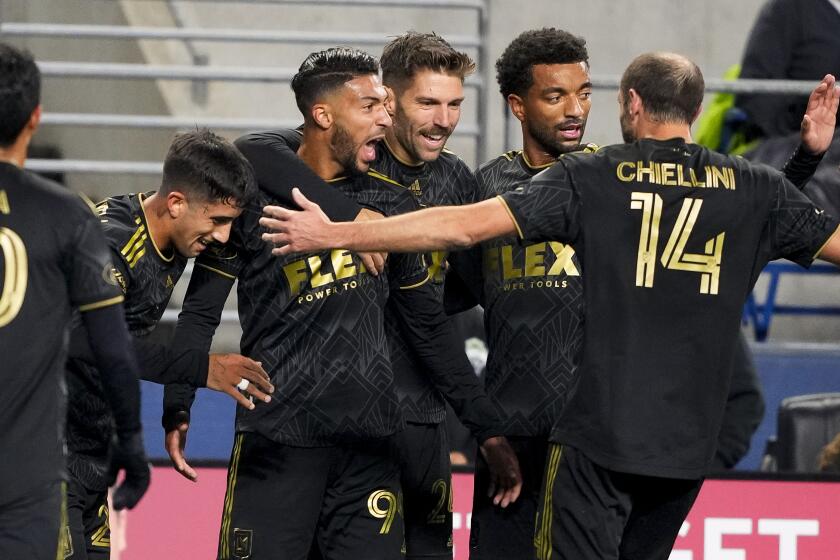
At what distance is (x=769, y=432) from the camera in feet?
25.5

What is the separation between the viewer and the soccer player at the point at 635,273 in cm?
386

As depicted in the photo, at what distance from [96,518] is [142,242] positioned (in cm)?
92

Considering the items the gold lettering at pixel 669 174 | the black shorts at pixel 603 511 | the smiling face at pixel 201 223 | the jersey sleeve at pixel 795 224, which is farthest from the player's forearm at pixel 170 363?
the jersey sleeve at pixel 795 224

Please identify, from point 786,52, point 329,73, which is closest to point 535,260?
point 329,73

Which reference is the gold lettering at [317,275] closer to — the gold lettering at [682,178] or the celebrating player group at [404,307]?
the celebrating player group at [404,307]

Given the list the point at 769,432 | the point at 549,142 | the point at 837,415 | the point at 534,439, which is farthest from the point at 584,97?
the point at 769,432

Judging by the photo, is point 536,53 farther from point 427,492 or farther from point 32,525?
point 32,525

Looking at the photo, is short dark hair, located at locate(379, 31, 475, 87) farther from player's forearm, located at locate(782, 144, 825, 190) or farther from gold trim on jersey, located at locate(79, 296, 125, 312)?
gold trim on jersey, located at locate(79, 296, 125, 312)

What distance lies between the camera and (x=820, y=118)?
14.7 feet

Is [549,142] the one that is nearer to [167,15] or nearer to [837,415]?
[837,415]

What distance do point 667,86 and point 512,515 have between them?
1538 millimetres

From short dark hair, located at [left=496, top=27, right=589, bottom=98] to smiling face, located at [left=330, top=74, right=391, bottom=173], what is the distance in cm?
62

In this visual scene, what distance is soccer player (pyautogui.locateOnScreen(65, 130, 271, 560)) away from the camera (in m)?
4.24

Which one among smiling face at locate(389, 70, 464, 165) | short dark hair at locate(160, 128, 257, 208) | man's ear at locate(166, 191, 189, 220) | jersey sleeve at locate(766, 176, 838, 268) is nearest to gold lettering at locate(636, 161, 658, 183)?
jersey sleeve at locate(766, 176, 838, 268)
